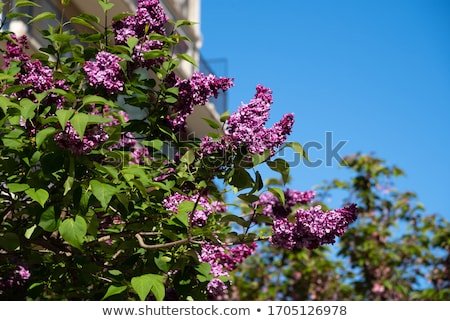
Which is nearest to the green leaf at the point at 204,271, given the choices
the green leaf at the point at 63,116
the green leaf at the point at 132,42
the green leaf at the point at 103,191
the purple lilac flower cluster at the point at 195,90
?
the green leaf at the point at 103,191

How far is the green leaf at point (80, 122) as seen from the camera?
3.98 m

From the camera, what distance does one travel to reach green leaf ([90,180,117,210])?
4211 mm

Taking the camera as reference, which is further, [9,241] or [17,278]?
[17,278]

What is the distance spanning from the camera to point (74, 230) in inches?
171

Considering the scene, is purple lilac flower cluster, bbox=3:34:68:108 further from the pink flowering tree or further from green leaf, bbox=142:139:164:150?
green leaf, bbox=142:139:164:150

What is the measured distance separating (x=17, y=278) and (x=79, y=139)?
2692 millimetres

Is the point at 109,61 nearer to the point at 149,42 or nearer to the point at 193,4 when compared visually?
the point at 149,42

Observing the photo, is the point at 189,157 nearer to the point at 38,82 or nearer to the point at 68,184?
the point at 68,184

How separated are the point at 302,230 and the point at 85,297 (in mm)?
2485

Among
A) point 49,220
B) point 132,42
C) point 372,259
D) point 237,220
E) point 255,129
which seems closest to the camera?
point 255,129

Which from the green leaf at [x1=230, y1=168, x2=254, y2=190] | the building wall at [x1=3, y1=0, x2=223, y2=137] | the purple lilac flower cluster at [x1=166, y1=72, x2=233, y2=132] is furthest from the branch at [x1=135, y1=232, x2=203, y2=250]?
the building wall at [x1=3, y1=0, x2=223, y2=137]

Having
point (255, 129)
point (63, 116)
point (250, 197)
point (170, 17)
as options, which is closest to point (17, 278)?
point (250, 197)
